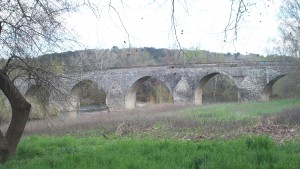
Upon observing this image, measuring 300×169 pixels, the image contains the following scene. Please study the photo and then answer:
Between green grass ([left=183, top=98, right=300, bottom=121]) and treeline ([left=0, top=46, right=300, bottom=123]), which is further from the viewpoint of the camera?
green grass ([left=183, top=98, right=300, bottom=121])

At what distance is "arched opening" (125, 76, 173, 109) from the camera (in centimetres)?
3775

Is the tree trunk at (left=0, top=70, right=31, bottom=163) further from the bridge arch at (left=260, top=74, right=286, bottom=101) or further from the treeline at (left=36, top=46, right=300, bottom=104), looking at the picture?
the bridge arch at (left=260, top=74, right=286, bottom=101)

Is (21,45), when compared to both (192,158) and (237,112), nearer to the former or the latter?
(192,158)

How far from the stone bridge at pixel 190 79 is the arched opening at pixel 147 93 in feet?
0.36

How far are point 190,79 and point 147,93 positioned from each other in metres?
14.9

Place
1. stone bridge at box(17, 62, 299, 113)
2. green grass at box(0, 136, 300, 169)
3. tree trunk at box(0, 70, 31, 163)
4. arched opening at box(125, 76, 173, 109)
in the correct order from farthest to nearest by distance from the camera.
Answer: arched opening at box(125, 76, 173, 109)
stone bridge at box(17, 62, 299, 113)
tree trunk at box(0, 70, 31, 163)
green grass at box(0, 136, 300, 169)

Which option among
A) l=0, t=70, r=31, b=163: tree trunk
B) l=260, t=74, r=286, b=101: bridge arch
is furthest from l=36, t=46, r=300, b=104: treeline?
l=260, t=74, r=286, b=101: bridge arch

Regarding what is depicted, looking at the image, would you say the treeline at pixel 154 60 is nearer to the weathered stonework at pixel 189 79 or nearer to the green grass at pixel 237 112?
the weathered stonework at pixel 189 79

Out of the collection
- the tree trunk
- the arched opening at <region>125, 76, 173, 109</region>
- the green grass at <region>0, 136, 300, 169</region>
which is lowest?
the arched opening at <region>125, 76, 173, 109</region>

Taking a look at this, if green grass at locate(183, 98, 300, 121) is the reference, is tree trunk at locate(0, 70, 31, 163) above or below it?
above

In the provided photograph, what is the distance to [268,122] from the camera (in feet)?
43.2

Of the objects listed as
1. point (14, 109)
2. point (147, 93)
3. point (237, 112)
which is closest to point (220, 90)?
point (147, 93)

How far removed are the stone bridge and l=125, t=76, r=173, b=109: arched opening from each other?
0.36ft

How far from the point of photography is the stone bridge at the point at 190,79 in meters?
31.7
